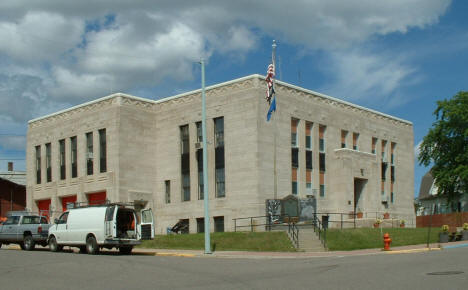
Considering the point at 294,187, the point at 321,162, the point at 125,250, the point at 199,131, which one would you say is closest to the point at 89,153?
the point at 199,131

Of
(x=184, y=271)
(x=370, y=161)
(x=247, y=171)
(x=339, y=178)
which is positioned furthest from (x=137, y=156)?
(x=184, y=271)

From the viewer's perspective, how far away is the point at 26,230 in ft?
103

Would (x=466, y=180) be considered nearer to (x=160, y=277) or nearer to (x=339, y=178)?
(x=339, y=178)

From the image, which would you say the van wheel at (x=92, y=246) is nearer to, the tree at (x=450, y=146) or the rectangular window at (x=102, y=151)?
the rectangular window at (x=102, y=151)

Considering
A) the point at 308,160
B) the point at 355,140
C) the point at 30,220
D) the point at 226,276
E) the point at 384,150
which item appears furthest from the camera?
the point at 384,150

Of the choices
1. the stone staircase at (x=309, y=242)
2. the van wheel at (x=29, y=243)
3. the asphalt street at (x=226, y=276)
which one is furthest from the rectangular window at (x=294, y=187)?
the asphalt street at (x=226, y=276)

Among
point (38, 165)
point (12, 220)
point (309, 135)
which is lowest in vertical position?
point (12, 220)

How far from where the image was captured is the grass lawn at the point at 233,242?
31.2 m

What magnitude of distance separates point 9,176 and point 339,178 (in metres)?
35.9

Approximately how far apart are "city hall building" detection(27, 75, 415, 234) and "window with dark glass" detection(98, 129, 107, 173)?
8cm

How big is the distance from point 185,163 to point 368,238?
55.2 ft

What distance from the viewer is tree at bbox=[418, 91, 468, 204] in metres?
57.3

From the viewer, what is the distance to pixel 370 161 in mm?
49656

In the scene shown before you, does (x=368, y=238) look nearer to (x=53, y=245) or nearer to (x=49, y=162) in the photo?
(x=53, y=245)
